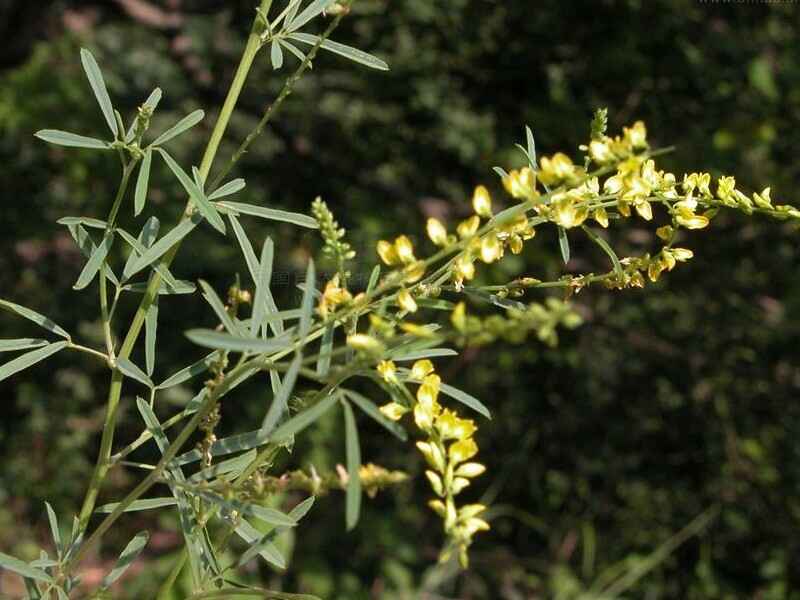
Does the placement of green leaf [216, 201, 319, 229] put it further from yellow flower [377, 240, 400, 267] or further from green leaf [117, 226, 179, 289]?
yellow flower [377, 240, 400, 267]

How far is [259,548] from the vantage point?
836 mm

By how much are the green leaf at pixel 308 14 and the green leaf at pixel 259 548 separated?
1.59ft

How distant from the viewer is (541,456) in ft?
9.93

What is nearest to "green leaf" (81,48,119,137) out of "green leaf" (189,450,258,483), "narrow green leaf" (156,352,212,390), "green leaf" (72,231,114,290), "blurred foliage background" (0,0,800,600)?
"green leaf" (72,231,114,290)

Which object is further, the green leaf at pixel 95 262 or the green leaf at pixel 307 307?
the green leaf at pixel 95 262

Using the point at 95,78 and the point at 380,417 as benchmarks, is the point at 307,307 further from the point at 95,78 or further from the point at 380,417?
the point at 95,78

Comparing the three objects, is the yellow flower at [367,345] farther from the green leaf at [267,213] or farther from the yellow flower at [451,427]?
the green leaf at [267,213]

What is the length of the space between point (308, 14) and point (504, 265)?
1.53 metres

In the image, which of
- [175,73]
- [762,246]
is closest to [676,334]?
[762,246]

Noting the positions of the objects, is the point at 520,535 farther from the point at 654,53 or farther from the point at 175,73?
the point at 175,73

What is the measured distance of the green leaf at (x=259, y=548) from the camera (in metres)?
0.83

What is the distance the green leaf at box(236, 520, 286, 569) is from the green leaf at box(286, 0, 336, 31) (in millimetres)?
483

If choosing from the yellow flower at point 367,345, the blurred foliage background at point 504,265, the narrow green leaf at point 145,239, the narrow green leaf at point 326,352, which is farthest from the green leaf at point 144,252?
the blurred foliage background at point 504,265

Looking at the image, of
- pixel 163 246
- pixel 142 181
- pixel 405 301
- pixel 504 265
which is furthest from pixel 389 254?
pixel 504 265
